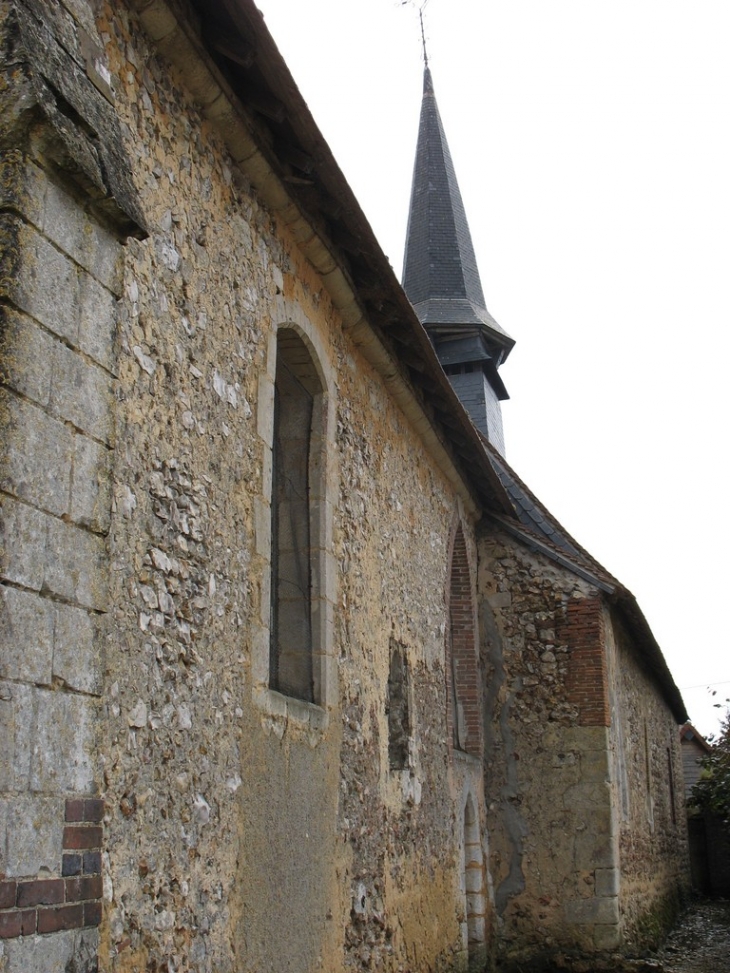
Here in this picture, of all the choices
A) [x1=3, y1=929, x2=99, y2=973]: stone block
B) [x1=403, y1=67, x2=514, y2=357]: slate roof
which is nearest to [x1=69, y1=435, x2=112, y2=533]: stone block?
[x1=3, y1=929, x2=99, y2=973]: stone block

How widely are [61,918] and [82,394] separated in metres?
1.64

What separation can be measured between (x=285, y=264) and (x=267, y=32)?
1.56 m

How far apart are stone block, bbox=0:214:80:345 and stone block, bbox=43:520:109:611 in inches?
25.5

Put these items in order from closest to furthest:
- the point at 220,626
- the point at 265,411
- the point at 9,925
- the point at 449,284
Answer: the point at 9,925 < the point at 220,626 < the point at 265,411 < the point at 449,284

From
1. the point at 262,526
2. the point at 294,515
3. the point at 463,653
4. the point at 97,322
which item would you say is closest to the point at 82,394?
the point at 97,322

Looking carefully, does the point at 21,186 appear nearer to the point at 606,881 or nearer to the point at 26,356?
the point at 26,356

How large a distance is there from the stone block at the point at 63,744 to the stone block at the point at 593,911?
813 cm

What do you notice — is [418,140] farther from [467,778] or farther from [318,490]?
[318,490]

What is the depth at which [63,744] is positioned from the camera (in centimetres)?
309

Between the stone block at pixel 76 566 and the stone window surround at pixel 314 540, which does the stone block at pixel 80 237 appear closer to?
the stone block at pixel 76 566

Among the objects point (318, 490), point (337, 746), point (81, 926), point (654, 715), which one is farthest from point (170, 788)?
point (654, 715)

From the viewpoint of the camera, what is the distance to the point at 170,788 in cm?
407

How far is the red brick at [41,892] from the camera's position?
2.84 m

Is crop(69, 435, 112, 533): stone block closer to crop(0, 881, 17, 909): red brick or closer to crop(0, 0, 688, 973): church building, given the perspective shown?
crop(0, 0, 688, 973): church building
